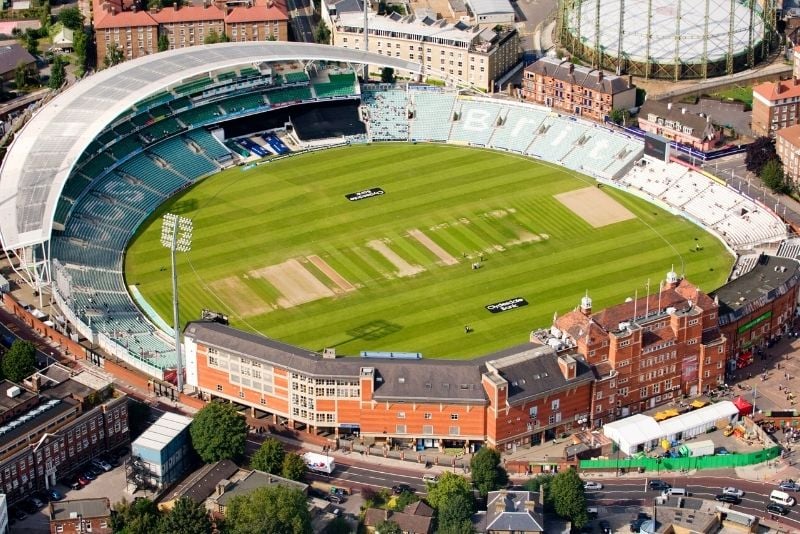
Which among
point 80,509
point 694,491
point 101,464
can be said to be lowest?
point 694,491

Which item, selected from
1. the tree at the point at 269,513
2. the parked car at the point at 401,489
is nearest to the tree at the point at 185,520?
the tree at the point at 269,513

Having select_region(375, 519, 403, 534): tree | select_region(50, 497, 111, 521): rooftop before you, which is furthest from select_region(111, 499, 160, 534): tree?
select_region(375, 519, 403, 534): tree

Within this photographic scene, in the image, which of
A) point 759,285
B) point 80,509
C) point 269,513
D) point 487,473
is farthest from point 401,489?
point 759,285

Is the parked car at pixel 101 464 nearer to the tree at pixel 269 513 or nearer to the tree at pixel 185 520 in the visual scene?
the tree at pixel 185 520

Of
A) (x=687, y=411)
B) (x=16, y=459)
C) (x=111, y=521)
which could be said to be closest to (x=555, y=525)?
(x=687, y=411)

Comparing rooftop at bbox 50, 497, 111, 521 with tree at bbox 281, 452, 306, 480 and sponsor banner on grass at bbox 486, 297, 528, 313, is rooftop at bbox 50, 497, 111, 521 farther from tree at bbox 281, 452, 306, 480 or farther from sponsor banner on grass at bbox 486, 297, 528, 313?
sponsor banner on grass at bbox 486, 297, 528, 313

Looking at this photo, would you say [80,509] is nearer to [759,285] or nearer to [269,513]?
[269,513]
